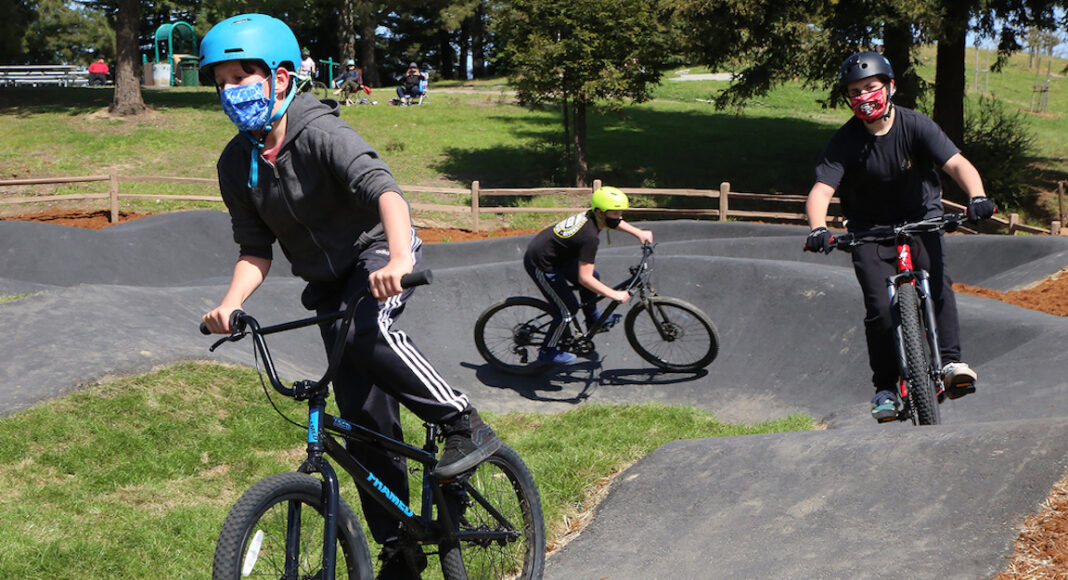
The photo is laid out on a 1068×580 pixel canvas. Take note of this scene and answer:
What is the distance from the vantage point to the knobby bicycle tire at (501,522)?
382 centimetres

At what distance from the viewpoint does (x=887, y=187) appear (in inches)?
227

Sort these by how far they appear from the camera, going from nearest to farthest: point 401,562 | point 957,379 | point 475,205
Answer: point 401,562
point 957,379
point 475,205

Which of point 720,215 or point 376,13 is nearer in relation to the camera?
point 720,215

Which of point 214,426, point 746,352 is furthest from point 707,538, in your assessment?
point 746,352

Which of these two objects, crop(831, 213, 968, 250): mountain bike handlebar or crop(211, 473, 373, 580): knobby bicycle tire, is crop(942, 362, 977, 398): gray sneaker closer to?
crop(831, 213, 968, 250): mountain bike handlebar

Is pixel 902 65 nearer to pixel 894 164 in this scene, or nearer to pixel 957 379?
pixel 894 164

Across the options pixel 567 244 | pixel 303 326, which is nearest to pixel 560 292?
pixel 567 244

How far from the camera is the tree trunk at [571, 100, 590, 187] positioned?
80.1 feet

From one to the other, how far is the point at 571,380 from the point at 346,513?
6827 mm

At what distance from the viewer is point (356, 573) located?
3.20 m

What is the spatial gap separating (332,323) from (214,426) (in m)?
3.60

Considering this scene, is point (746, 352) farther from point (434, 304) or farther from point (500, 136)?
point (500, 136)

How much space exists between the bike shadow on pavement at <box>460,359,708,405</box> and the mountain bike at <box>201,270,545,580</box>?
5.43 meters

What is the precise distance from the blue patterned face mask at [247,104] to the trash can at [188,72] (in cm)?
4552
